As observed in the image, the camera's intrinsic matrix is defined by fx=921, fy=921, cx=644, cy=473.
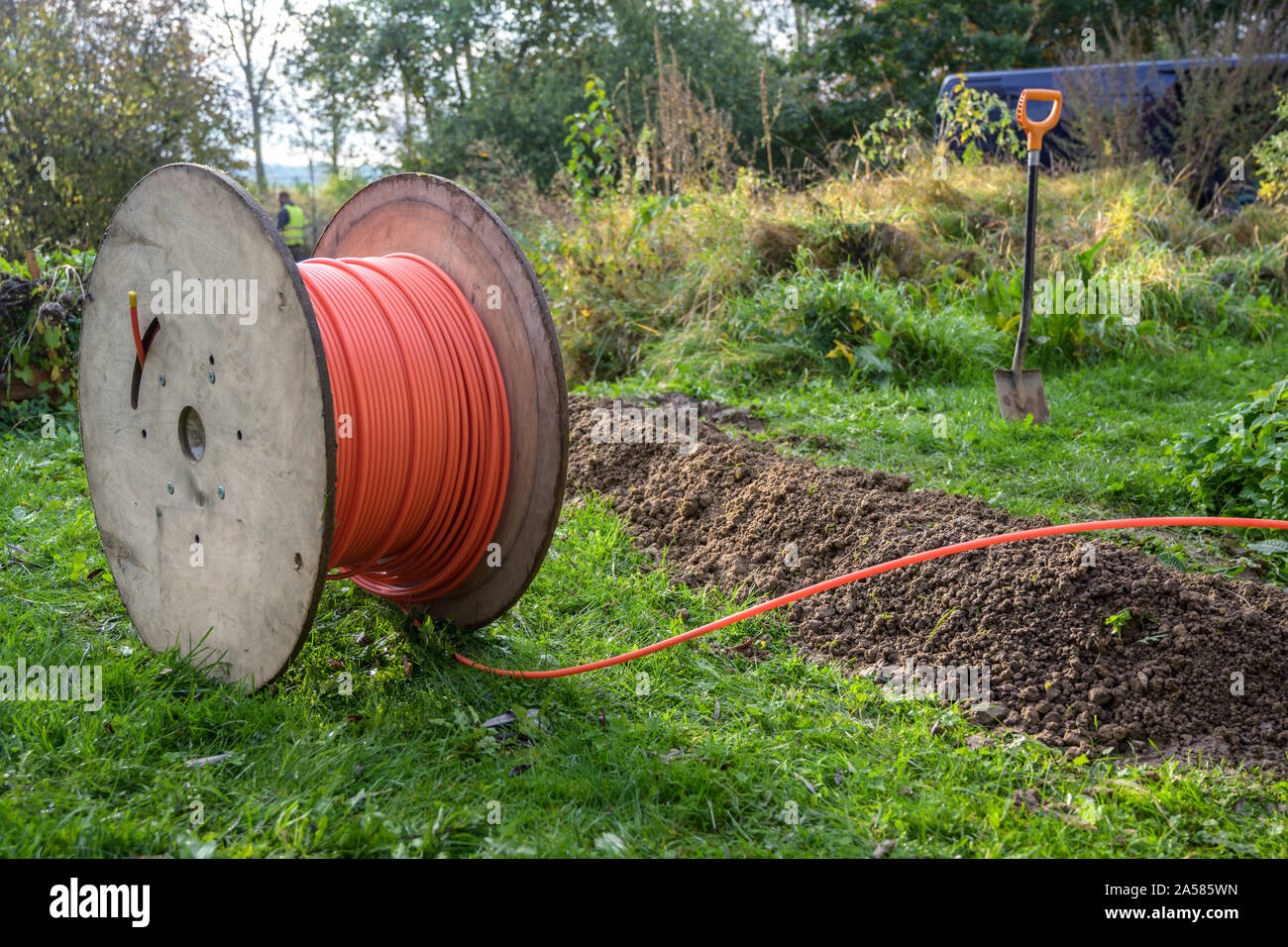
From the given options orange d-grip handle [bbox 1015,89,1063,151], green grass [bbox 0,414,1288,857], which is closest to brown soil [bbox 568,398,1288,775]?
green grass [bbox 0,414,1288,857]

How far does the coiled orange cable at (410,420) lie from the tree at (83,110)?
6.85 m

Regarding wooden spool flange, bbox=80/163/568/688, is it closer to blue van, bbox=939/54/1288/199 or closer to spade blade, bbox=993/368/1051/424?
spade blade, bbox=993/368/1051/424

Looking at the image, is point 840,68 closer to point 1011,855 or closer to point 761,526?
point 761,526

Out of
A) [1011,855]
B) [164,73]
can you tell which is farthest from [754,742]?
[164,73]

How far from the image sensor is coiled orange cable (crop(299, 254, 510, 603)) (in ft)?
8.90

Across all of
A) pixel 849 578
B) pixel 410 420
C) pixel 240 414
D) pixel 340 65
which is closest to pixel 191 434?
pixel 240 414

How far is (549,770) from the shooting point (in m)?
2.41

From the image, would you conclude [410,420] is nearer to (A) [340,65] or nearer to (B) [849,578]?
(B) [849,578]

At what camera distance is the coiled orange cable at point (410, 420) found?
8.90 ft

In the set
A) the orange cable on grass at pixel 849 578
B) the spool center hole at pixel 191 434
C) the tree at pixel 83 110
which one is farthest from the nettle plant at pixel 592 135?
the orange cable on grass at pixel 849 578

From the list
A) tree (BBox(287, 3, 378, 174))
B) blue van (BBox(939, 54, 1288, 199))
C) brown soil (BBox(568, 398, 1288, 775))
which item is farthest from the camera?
tree (BBox(287, 3, 378, 174))

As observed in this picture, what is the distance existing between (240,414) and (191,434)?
39 centimetres
